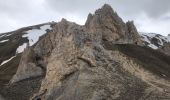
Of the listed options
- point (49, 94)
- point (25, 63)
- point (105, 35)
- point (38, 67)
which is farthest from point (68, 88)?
point (105, 35)

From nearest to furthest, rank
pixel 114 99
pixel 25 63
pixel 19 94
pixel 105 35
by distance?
pixel 114 99 → pixel 19 94 → pixel 25 63 → pixel 105 35

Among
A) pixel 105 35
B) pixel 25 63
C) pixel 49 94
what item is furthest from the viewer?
pixel 105 35

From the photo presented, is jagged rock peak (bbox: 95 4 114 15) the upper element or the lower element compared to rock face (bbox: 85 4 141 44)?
upper

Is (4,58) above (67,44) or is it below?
below

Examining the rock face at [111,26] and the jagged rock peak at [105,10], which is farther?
the jagged rock peak at [105,10]

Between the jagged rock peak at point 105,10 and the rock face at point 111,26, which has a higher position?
the jagged rock peak at point 105,10

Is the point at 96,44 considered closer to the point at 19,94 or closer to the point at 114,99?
the point at 114,99

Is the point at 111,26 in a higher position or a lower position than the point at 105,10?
lower

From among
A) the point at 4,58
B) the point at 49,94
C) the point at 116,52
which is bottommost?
the point at 4,58

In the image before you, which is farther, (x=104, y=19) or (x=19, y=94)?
(x=104, y=19)

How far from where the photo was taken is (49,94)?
2844cm

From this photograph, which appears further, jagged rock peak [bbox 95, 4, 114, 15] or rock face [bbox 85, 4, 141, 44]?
jagged rock peak [bbox 95, 4, 114, 15]

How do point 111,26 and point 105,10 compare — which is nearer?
point 111,26

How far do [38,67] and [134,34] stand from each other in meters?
31.6
